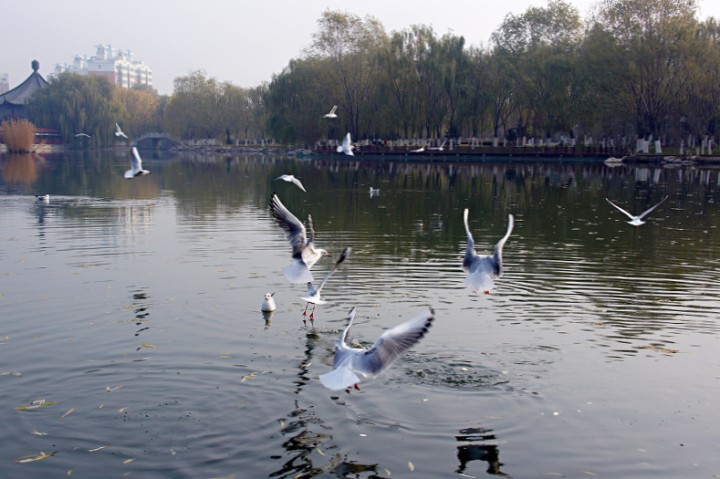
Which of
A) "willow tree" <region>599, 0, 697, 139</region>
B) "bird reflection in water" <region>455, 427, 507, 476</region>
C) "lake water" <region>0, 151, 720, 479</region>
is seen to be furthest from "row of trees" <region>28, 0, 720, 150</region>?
"bird reflection in water" <region>455, 427, 507, 476</region>

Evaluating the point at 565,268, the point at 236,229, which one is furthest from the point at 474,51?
the point at 565,268

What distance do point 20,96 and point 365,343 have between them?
152 metres

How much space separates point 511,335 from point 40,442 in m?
7.22

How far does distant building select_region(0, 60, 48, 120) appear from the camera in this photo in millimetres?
141125

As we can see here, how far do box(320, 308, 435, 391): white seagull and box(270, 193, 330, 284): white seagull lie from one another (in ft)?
12.3

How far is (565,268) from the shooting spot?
17969 millimetres

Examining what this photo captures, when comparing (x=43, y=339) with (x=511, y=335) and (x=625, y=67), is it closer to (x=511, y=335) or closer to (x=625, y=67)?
(x=511, y=335)

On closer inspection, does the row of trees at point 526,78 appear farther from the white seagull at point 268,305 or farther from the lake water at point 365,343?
the white seagull at point 268,305

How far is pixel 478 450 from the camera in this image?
8305 millimetres

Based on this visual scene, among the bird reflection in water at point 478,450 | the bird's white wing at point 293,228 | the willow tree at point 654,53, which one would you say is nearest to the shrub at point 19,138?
the willow tree at point 654,53

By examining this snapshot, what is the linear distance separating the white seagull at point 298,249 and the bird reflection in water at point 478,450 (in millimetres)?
4059

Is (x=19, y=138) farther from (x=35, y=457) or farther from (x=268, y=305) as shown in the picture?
(x=35, y=457)

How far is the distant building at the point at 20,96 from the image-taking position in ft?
463

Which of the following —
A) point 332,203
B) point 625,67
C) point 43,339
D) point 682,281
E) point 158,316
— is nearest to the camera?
point 43,339
